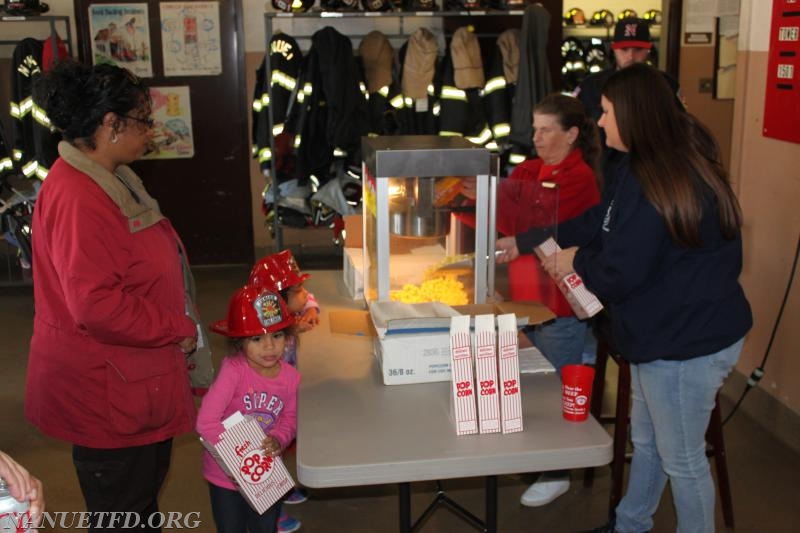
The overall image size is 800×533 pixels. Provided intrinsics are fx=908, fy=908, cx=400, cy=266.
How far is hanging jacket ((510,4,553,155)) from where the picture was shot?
586 centimetres

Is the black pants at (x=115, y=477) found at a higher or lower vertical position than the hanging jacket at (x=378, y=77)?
lower

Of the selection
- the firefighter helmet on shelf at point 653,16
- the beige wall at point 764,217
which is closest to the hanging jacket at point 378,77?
the beige wall at point 764,217

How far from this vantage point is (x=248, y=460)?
2158mm

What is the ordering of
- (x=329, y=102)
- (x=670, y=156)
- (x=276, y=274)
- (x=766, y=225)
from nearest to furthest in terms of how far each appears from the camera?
(x=670, y=156)
(x=276, y=274)
(x=766, y=225)
(x=329, y=102)

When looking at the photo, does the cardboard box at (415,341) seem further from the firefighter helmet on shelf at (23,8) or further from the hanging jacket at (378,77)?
the firefighter helmet on shelf at (23,8)

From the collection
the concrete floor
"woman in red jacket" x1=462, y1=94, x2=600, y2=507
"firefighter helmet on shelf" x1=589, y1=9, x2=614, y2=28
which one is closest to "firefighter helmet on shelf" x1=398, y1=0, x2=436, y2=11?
"firefighter helmet on shelf" x1=589, y1=9, x2=614, y2=28

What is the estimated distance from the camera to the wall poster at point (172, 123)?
21.9ft

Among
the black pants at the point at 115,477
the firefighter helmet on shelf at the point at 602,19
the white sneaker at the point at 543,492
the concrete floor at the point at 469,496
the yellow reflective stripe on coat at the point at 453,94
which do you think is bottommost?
the concrete floor at the point at 469,496

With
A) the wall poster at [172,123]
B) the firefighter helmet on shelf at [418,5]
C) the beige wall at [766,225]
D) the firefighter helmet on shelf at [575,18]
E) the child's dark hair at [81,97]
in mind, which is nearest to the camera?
the child's dark hair at [81,97]

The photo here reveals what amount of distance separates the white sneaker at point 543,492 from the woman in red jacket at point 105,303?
4.90 ft

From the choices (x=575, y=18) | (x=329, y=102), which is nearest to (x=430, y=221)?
(x=329, y=102)

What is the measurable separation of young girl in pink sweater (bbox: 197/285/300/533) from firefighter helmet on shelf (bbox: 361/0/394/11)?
3.83 metres

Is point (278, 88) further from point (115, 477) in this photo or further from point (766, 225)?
point (115, 477)

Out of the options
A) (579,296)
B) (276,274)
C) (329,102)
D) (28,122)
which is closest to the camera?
(579,296)
